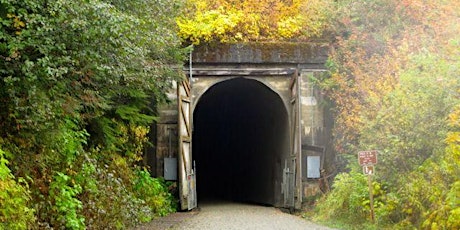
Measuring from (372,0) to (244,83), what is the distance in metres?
5.76

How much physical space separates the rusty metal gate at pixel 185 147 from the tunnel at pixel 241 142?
1952 mm

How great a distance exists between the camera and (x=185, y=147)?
718 inches

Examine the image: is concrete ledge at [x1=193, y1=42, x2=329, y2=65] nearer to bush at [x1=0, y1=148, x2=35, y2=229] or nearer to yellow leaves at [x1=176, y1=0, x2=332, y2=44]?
yellow leaves at [x1=176, y1=0, x2=332, y2=44]

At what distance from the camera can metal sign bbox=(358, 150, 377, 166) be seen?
12.5m

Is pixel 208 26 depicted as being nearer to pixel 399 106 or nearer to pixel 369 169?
pixel 399 106

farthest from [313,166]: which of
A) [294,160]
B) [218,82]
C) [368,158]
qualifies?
[368,158]

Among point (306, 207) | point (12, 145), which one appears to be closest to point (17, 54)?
point (12, 145)

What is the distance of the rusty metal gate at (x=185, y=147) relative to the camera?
1773cm

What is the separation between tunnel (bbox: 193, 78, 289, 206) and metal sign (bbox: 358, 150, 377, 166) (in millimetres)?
7021

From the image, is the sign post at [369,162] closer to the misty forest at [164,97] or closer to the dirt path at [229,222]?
the misty forest at [164,97]

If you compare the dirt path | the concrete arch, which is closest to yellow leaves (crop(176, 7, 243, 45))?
the concrete arch

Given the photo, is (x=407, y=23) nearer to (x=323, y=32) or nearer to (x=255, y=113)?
(x=323, y=32)

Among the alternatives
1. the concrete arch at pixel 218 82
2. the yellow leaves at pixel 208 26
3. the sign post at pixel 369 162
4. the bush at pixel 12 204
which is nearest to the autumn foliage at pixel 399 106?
the sign post at pixel 369 162

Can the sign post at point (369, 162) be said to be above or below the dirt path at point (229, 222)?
above
